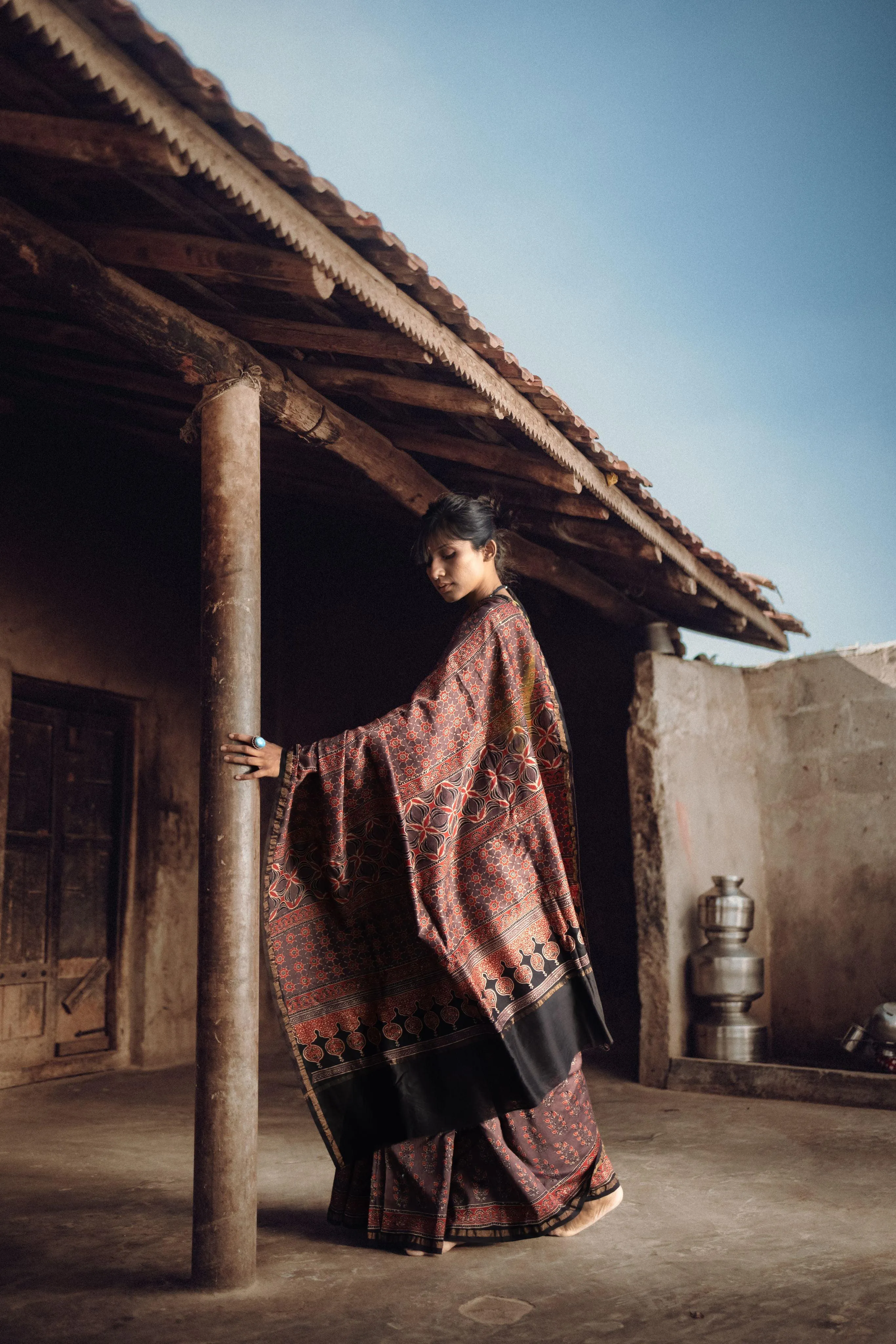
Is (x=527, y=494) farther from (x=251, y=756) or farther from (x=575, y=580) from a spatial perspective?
(x=251, y=756)

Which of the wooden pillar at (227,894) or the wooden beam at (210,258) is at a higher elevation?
the wooden beam at (210,258)

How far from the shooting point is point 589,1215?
310cm

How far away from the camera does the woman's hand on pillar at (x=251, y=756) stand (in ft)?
9.20

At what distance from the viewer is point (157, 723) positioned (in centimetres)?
680

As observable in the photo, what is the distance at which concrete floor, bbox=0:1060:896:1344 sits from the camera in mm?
2396

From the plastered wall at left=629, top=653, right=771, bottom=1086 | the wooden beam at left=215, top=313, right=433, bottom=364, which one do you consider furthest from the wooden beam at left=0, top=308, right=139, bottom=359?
the plastered wall at left=629, top=653, right=771, bottom=1086

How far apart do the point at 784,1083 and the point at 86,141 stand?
4848 millimetres

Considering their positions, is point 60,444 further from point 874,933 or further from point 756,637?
point 874,933

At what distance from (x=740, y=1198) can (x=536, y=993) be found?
113 cm

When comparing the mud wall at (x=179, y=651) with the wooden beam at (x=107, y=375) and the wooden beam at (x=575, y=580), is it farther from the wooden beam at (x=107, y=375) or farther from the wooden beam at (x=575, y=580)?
the wooden beam at (x=107, y=375)

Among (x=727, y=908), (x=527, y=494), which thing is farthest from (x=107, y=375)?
(x=727, y=908)

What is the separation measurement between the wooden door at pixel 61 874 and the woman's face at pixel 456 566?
→ 11.4 ft

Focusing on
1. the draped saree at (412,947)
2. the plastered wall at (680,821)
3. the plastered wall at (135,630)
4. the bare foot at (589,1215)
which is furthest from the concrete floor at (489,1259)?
the plastered wall at (135,630)

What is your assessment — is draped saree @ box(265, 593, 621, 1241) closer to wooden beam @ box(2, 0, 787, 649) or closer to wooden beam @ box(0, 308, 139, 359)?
wooden beam @ box(2, 0, 787, 649)
